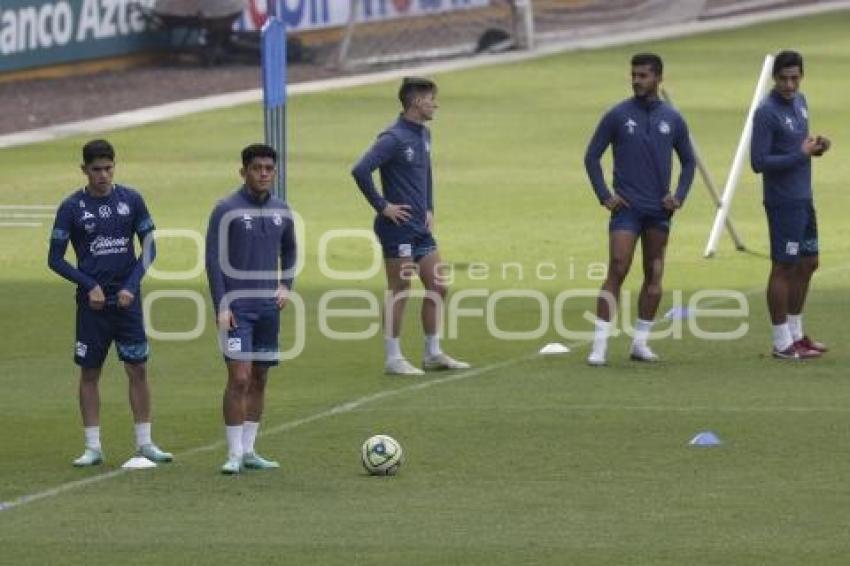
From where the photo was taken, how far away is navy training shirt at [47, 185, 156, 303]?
51.9ft

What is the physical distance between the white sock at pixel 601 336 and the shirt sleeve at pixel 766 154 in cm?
166

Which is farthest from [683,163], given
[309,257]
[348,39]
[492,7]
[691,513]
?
[492,7]

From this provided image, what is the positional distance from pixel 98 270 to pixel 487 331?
688 centimetres

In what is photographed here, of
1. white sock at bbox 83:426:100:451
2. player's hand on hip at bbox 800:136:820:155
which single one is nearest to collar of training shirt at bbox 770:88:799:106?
player's hand on hip at bbox 800:136:820:155

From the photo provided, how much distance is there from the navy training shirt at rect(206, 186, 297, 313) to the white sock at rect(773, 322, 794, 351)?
562cm

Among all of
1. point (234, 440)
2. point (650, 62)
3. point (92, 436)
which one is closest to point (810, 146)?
point (650, 62)

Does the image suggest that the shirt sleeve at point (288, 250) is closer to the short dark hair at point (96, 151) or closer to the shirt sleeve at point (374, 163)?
the short dark hair at point (96, 151)

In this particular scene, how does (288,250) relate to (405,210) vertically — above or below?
below

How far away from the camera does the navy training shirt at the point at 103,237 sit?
51.9 ft

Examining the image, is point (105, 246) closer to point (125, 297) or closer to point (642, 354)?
point (125, 297)

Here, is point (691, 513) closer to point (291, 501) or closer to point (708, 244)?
point (291, 501)

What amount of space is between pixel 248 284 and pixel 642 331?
17.1 ft

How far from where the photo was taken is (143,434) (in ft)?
52.3

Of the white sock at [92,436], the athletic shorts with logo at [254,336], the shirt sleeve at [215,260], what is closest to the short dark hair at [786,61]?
the athletic shorts with logo at [254,336]
